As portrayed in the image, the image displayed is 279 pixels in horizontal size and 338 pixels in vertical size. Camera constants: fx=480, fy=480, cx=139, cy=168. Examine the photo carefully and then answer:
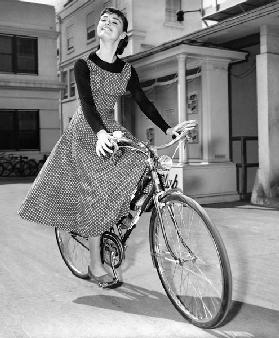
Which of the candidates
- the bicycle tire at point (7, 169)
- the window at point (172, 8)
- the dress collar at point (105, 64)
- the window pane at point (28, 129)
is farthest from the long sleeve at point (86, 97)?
the window pane at point (28, 129)

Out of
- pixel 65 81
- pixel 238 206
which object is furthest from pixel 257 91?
pixel 65 81

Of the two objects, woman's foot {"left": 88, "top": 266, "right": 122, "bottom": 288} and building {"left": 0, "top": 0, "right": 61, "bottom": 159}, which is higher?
building {"left": 0, "top": 0, "right": 61, "bottom": 159}

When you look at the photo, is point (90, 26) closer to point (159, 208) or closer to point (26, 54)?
point (26, 54)

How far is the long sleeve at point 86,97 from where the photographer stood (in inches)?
136

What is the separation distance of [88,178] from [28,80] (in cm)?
2209

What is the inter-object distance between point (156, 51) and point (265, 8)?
10.4 feet

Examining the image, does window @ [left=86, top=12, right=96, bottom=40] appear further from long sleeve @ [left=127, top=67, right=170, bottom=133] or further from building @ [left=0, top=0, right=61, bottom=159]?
long sleeve @ [left=127, top=67, right=170, bottom=133]

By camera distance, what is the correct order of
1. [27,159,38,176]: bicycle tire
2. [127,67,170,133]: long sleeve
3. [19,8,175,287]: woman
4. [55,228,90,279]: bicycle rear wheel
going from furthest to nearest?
[27,159,38,176]: bicycle tire < [55,228,90,279]: bicycle rear wheel < [127,67,170,133]: long sleeve < [19,8,175,287]: woman

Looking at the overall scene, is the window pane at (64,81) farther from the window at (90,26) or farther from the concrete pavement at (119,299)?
the concrete pavement at (119,299)

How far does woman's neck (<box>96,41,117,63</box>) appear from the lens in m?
Answer: 3.75

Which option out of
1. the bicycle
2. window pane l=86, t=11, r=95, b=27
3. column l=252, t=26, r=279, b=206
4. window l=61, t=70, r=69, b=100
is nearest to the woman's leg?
the bicycle

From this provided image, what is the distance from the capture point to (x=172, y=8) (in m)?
22.2

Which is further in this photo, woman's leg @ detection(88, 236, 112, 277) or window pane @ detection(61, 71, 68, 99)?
window pane @ detection(61, 71, 68, 99)

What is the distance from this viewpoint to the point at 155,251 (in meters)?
3.38
